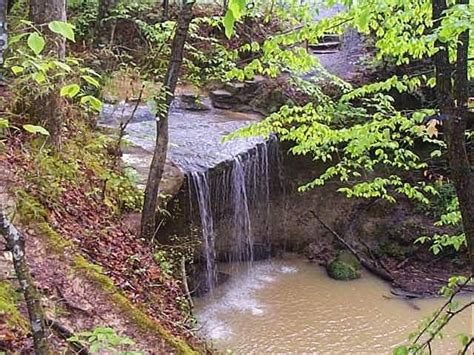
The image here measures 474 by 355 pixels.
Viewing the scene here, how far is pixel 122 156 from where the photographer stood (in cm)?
610

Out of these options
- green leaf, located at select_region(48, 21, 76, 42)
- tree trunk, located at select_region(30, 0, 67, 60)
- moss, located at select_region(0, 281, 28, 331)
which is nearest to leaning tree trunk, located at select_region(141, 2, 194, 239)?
tree trunk, located at select_region(30, 0, 67, 60)

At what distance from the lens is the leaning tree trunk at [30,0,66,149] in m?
3.85

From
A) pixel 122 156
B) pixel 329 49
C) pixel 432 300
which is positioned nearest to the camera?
pixel 122 156

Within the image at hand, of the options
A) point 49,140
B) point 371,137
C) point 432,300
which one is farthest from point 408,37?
point 432,300

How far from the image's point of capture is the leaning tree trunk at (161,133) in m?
4.39

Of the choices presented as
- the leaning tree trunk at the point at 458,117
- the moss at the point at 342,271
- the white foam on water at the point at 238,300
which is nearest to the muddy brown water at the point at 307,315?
the white foam on water at the point at 238,300

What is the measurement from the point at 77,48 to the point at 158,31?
11.7ft

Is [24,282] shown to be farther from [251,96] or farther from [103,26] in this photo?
[251,96]

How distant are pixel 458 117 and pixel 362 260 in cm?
621

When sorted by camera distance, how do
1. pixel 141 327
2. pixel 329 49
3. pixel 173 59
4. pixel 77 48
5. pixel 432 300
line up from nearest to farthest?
pixel 141 327, pixel 173 59, pixel 432 300, pixel 77 48, pixel 329 49

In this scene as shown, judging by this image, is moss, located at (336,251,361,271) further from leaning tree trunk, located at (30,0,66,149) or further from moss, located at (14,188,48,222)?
moss, located at (14,188,48,222)

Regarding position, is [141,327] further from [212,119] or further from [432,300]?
[212,119]

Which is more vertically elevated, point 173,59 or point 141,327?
point 173,59

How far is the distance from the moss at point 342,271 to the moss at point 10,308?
19.8ft
